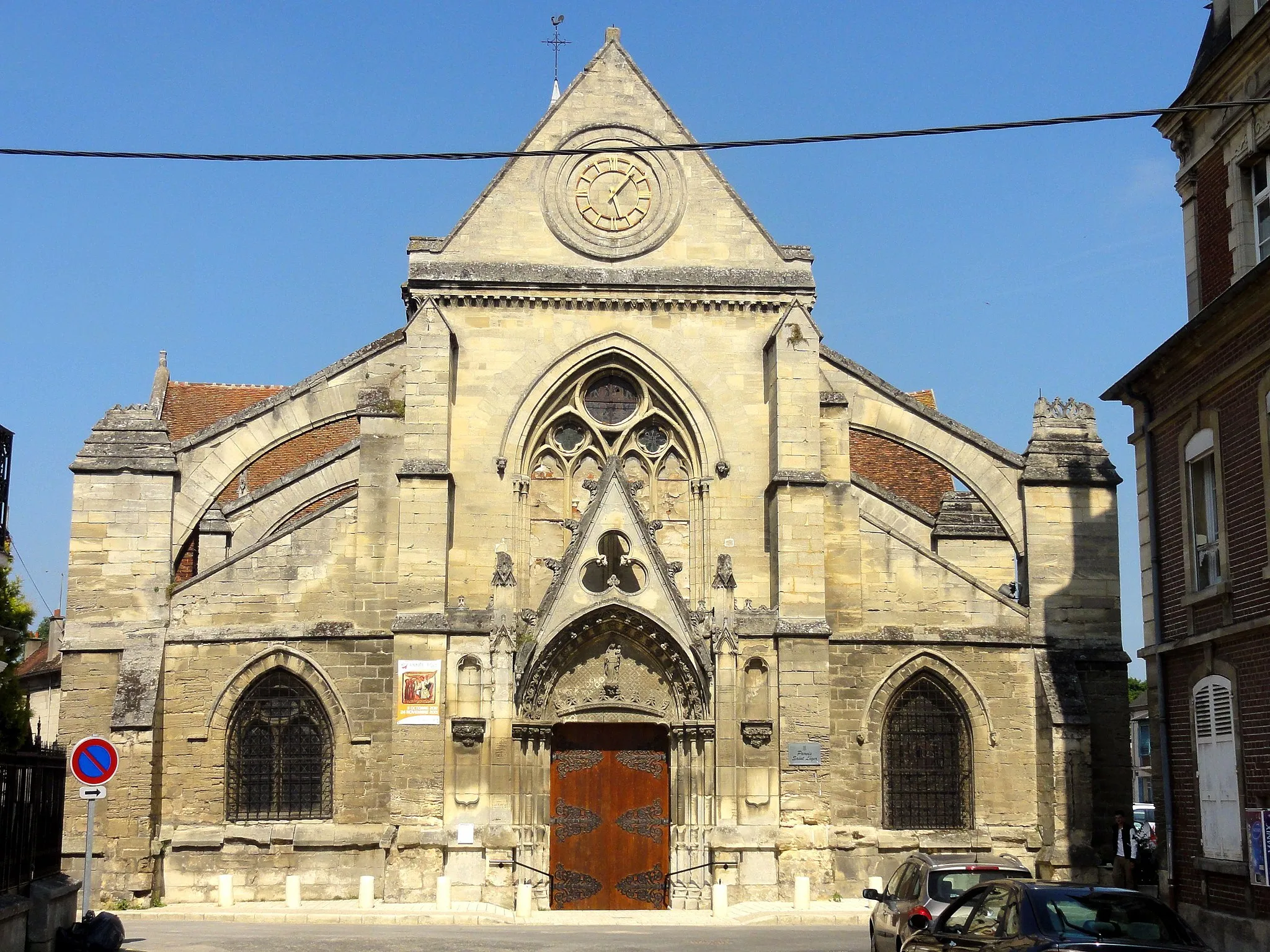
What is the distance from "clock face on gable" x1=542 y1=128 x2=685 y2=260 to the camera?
84.7 feet

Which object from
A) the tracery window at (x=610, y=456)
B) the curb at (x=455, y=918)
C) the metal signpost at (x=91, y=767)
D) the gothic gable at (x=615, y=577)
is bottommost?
the curb at (x=455, y=918)

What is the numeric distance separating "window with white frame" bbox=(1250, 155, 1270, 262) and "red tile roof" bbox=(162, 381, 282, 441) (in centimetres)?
2316

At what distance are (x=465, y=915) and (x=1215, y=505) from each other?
11336mm

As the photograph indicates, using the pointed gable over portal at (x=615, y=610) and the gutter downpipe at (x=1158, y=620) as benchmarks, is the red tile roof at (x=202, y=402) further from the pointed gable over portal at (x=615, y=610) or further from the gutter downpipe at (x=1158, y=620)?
the gutter downpipe at (x=1158, y=620)

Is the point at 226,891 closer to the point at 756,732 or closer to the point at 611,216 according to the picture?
the point at 756,732

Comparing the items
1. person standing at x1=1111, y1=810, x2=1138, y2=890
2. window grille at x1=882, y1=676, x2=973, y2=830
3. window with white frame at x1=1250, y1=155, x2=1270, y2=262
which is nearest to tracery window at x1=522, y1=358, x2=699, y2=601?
window grille at x1=882, y1=676, x2=973, y2=830

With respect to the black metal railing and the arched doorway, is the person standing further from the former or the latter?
the black metal railing

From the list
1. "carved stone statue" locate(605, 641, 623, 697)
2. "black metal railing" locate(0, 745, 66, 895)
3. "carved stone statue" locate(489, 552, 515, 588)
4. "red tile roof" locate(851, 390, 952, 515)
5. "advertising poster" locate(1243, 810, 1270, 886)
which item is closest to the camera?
"black metal railing" locate(0, 745, 66, 895)

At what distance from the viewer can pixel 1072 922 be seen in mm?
10273

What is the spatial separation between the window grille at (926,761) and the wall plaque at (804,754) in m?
1.50

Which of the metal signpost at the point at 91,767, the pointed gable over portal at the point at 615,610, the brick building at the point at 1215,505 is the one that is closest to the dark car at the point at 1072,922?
the brick building at the point at 1215,505

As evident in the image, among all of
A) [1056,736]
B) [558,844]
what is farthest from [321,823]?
[1056,736]

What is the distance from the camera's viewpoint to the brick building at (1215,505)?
16.4m

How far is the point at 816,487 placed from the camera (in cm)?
2462
